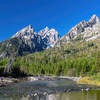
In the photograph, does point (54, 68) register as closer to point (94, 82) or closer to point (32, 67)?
point (32, 67)

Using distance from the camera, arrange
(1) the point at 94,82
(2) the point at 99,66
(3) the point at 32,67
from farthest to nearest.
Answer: (3) the point at 32,67 < (2) the point at 99,66 < (1) the point at 94,82

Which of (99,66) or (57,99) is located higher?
(99,66)

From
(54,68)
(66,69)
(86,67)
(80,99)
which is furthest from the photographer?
(54,68)

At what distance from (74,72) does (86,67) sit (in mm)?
11361

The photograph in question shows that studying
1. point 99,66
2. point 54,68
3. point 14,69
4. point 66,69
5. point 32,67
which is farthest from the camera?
point 32,67

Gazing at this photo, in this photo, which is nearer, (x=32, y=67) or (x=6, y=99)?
(x=6, y=99)

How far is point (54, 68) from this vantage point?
147 metres

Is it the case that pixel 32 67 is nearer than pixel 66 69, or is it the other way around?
pixel 66 69

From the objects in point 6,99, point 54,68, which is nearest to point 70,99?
point 6,99

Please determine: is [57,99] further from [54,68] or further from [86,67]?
[54,68]

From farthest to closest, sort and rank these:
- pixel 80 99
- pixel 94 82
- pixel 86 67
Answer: pixel 86 67, pixel 94 82, pixel 80 99

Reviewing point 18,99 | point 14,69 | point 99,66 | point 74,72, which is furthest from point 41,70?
point 18,99

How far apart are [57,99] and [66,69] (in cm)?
11061

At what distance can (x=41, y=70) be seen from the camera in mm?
152375
